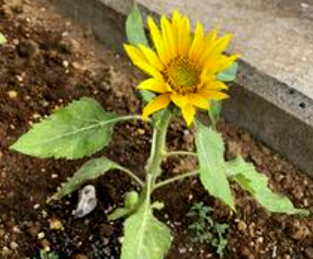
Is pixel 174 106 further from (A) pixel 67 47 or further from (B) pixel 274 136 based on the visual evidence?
(A) pixel 67 47

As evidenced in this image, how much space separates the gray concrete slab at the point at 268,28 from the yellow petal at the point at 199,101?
792 millimetres

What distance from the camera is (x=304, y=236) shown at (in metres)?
2.49

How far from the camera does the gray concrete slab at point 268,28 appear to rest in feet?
8.73

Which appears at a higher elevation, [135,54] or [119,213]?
[135,54]

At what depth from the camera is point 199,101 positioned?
185 cm

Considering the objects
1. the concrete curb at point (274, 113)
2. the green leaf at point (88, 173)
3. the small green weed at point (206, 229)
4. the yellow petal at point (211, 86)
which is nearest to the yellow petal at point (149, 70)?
the yellow petal at point (211, 86)

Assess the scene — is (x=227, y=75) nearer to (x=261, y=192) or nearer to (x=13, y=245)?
(x=261, y=192)

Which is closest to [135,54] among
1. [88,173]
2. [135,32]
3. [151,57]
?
[151,57]

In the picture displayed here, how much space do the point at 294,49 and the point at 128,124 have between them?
61 cm

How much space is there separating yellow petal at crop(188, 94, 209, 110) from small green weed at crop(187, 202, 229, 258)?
25.9 inches

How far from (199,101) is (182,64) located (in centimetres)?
13

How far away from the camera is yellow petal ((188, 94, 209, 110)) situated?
1.83 metres

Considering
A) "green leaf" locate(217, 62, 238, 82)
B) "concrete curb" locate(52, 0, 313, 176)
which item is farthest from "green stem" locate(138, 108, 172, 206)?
"concrete curb" locate(52, 0, 313, 176)

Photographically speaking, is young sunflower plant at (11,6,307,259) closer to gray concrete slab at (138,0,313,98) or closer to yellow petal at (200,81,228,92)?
yellow petal at (200,81,228,92)
